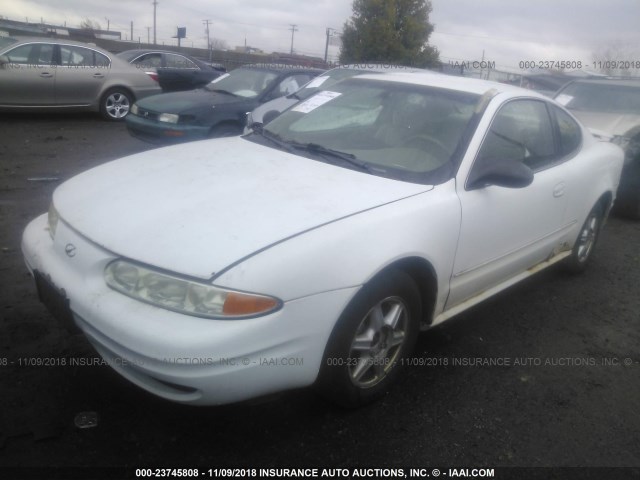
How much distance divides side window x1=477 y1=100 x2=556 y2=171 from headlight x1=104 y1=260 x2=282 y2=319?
5.20 ft

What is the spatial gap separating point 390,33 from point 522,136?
632 inches

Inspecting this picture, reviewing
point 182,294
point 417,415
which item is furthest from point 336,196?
point 417,415

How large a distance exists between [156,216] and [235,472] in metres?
1.10

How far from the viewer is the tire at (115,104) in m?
10.1

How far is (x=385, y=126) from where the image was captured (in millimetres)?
3188

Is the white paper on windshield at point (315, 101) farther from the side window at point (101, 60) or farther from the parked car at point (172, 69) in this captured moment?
the parked car at point (172, 69)

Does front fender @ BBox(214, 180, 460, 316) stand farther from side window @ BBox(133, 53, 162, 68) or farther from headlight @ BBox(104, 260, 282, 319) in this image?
side window @ BBox(133, 53, 162, 68)

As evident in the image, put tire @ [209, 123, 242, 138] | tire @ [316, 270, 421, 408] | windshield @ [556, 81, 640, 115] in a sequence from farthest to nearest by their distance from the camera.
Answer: windshield @ [556, 81, 640, 115], tire @ [209, 123, 242, 138], tire @ [316, 270, 421, 408]

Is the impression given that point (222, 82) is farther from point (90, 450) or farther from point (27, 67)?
point (90, 450)

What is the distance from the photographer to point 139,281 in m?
2.06

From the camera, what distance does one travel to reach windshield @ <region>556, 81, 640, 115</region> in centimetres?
753

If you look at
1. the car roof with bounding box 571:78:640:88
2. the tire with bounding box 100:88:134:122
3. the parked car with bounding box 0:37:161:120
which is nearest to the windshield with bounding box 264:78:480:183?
the car roof with bounding box 571:78:640:88

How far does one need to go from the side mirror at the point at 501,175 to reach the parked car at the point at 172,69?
9.88 m

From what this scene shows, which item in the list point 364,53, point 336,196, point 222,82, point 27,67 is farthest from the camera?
point 364,53
